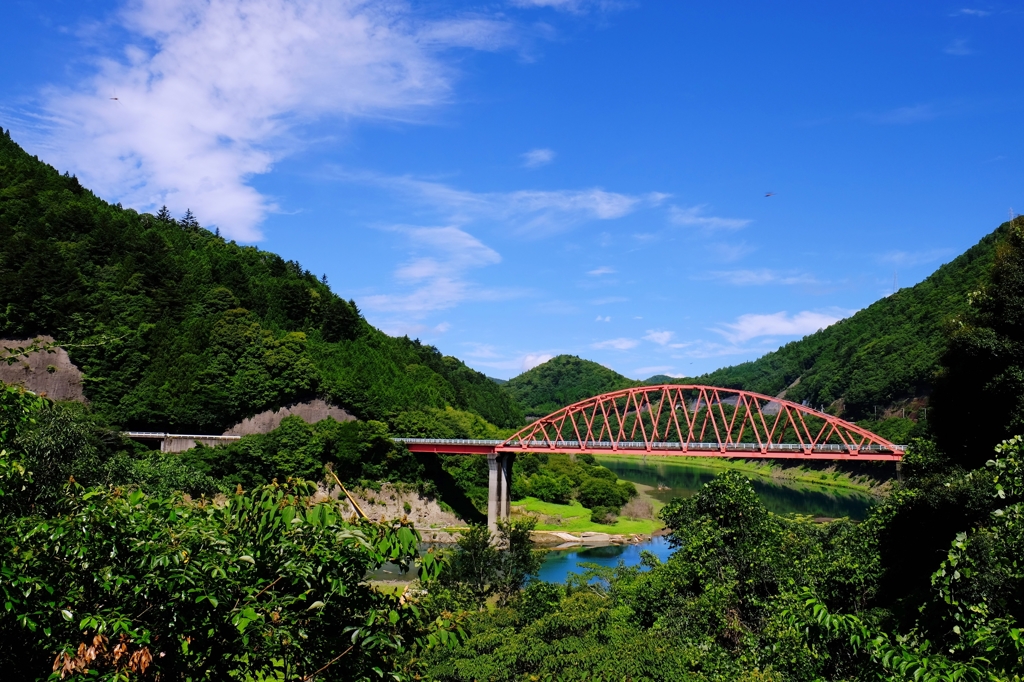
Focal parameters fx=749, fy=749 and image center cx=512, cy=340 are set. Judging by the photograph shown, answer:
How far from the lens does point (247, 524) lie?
6.05 metres

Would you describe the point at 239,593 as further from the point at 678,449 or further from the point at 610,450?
the point at 610,450

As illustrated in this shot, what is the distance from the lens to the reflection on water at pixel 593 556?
1874 inches

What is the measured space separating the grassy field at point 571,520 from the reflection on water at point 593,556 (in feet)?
14.6

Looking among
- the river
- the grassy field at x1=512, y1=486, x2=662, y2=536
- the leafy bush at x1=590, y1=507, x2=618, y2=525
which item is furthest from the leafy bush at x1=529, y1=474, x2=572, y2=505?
the river

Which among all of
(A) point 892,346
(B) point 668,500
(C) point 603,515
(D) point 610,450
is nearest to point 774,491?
(B) point 668,500

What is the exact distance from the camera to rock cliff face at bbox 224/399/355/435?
6712cm

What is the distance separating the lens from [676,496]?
75.9m

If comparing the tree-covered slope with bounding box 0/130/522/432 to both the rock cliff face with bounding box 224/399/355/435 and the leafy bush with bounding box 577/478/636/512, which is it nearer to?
the rock cliff face with bounding box 224/399/355/435

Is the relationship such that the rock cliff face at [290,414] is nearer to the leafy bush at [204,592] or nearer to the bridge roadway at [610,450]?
the bridge roadway at [610,450]

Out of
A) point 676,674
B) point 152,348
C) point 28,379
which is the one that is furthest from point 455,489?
point 676,674

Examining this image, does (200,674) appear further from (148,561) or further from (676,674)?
(676,674)

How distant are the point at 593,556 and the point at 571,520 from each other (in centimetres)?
1324

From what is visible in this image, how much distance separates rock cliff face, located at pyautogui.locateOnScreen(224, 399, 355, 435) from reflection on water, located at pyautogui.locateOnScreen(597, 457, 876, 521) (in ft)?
118

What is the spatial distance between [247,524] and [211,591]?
71 centimetres
